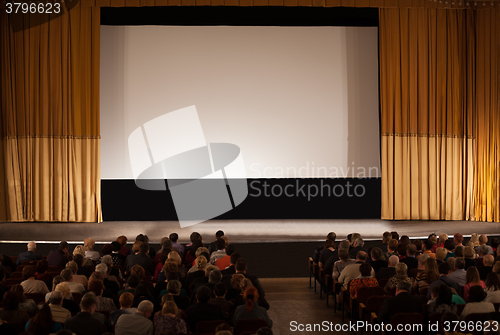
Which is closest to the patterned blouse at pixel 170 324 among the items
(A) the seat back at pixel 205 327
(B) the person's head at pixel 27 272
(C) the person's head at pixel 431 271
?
(A) the seat back at pixel 205 327

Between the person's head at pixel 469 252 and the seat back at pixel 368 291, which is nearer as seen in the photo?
the seat back at pixel 368 291

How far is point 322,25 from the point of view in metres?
12.9

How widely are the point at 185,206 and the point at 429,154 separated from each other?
6.17 m

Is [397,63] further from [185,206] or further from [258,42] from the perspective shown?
[185,206]

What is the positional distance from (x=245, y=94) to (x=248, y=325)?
877 centimetres

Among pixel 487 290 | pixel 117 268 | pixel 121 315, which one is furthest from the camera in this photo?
pixel 117 268

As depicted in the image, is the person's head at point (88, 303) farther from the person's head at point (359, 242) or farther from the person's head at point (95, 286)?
the person's head at point (359, 242)

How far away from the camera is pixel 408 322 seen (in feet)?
15.4

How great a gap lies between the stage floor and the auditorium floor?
1.38 meters

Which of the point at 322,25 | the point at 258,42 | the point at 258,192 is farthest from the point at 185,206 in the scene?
the point at 322,25

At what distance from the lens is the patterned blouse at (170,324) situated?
4457 millimetres

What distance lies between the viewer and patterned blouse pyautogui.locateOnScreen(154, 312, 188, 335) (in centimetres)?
446

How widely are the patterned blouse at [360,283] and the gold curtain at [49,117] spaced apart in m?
7.85

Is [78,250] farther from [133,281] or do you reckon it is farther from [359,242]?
[359,242]
